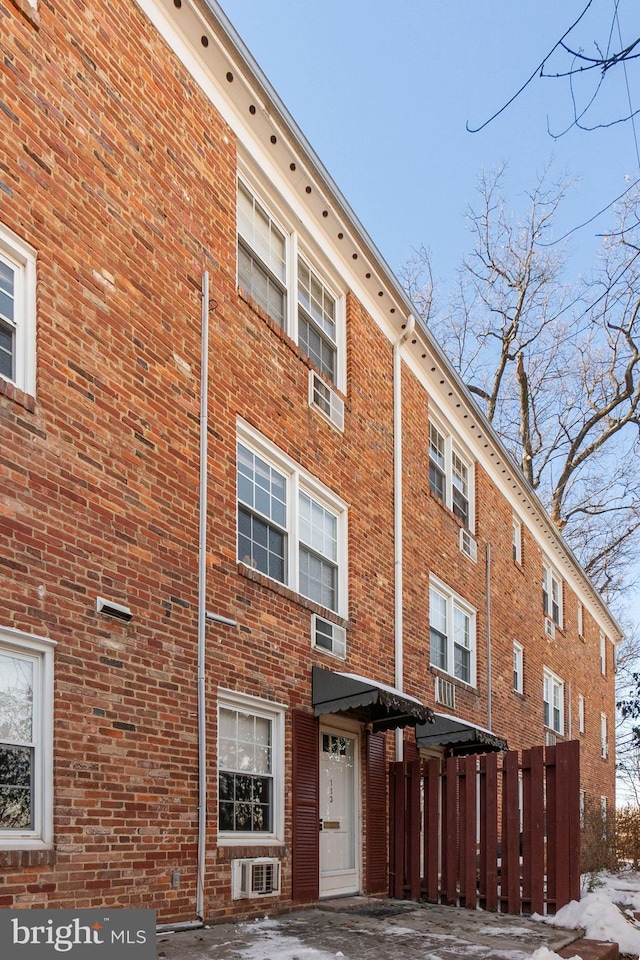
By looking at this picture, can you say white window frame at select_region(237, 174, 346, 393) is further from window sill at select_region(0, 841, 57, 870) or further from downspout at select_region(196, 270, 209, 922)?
window sill at select_region(0, 841, 57, 870)

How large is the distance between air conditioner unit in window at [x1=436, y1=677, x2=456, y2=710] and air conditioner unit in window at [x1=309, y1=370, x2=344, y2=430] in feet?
16.3

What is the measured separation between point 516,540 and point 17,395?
54.2 feet

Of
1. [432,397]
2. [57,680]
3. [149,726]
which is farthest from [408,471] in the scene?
[57,680]

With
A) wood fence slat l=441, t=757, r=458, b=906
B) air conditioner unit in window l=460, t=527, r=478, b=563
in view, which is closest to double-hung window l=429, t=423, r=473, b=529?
air conditioner unit in window l=460, t=527, r=478, b=563

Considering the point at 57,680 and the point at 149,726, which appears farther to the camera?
the point at 149,726

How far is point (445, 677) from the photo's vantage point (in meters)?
15.3

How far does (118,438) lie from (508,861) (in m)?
6.60

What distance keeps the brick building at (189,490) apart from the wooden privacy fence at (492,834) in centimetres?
48

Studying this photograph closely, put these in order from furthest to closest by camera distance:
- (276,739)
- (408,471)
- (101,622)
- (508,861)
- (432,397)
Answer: (432,397), (408,471), (508,861), (276,739), (101,622)

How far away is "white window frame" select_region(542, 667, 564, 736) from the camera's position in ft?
76.6

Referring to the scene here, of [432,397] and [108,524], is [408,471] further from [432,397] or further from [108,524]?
[108,524]

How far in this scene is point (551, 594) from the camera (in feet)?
82.0

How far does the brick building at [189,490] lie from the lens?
6844 mm

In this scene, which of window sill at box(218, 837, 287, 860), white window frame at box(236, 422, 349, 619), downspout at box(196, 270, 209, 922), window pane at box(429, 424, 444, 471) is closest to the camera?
downspout at box(196, 270, 209, 922)
